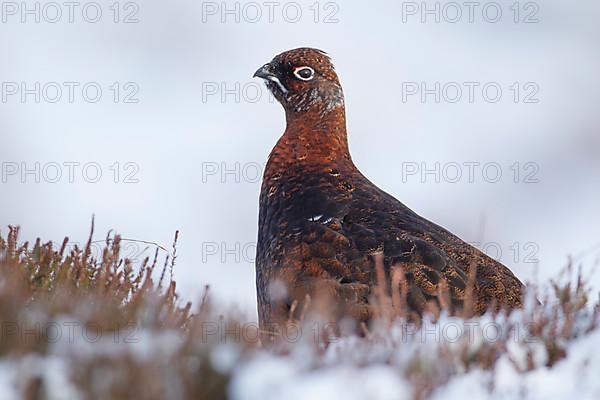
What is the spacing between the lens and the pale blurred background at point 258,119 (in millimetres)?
34469

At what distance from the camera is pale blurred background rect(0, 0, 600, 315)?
34469 mm

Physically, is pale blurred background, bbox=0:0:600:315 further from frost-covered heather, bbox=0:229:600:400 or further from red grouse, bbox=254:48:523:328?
frost-covered heather, bbox=0:229:600:400

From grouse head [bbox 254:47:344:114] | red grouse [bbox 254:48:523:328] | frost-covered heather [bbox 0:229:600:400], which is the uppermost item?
grouse head [bbox 254:47:344:114]

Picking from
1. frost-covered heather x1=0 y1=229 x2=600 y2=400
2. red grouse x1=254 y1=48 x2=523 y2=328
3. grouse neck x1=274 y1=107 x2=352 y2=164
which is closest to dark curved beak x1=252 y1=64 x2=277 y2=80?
grouse neck x1=274 y1=107 x2=352 y2=164

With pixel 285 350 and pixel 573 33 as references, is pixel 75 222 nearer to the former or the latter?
pixel 285 350

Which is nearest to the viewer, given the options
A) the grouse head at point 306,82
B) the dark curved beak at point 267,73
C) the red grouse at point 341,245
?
the red grouse at point 341,245

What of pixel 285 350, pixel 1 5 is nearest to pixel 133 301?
pixel 285 350

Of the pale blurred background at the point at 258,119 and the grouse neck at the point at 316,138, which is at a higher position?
the pale blurred background at the point at 258,119

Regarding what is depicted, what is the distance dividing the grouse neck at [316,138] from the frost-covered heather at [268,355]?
2644 mm

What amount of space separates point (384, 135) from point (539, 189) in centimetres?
1074

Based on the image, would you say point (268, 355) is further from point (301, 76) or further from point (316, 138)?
point (301, 76)

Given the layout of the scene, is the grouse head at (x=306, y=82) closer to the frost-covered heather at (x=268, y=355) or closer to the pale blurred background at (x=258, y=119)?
the frost-covered heather at (x=268, y=355)

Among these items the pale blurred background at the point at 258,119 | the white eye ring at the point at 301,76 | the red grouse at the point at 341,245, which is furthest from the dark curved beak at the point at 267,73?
the pale blurred background at the point at 258,119

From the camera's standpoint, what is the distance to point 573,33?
194 ft
